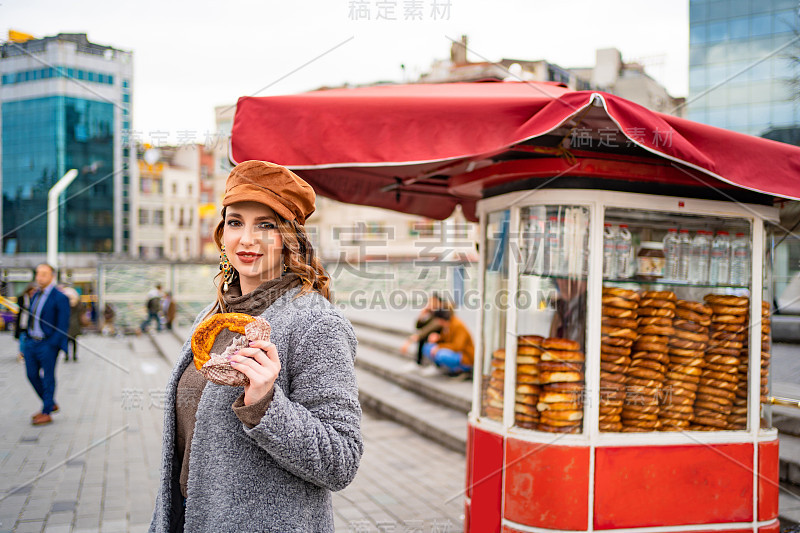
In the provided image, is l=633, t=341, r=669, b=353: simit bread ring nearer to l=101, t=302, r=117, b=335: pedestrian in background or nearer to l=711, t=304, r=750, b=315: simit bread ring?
l=711, t=304, r=750, b=315: simit bread ring

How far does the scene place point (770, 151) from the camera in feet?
9.20

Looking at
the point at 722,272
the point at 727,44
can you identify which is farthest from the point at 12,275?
the point at 727,44

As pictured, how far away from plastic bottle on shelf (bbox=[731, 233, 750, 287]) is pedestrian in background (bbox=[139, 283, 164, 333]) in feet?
70.6

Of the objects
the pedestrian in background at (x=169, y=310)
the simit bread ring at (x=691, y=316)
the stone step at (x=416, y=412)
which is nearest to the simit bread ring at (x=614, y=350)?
the simit bread ring at (x=691, y=316)

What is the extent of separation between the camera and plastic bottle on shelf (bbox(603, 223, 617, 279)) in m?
3.25

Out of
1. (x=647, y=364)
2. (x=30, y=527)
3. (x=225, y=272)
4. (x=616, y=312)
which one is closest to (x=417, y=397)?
(x=30, y=527)

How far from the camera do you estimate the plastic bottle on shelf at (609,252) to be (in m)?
3.25

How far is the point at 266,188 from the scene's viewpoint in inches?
57.1

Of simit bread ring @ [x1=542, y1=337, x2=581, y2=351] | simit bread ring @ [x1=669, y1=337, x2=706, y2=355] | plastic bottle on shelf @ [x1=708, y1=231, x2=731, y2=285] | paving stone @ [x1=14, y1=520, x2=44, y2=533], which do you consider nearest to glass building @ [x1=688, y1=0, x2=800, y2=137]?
plastic bottle on shelf @ [x1=708, y1=231, x2=731, y2=285]

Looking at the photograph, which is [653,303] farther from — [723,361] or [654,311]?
[723,361]

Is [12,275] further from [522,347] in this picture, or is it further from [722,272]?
[722,272]

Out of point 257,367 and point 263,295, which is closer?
point 257,367

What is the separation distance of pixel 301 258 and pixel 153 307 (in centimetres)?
2233

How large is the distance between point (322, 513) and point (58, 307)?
303 inches
